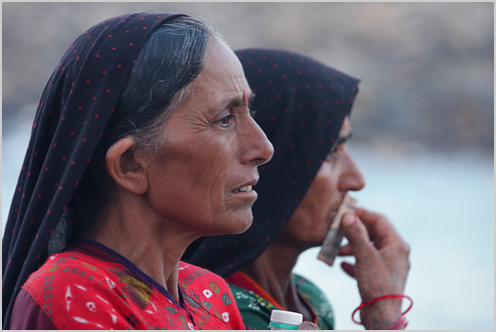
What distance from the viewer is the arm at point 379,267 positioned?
3238 mm

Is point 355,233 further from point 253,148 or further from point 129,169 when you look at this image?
point 129,169

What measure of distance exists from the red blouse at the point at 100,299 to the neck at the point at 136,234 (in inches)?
2.3

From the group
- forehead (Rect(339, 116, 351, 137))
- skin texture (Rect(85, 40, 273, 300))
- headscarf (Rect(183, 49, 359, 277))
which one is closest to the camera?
skin texture (Rect(85, 40, 273, 300))

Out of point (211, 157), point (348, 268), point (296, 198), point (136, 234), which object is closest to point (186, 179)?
point (211, 157)

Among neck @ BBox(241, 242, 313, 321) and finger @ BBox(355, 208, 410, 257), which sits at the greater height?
finger @ BBox(355, 208, 410, 257)

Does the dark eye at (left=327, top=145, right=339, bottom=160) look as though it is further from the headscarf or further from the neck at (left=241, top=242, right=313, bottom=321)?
the neck at (left=241, top=242, right=313, bottom=321)

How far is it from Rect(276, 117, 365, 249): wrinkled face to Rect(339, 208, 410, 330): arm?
18 centimetres

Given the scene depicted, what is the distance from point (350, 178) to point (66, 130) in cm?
174

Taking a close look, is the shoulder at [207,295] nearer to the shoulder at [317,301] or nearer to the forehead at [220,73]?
the forehead at [220,73]

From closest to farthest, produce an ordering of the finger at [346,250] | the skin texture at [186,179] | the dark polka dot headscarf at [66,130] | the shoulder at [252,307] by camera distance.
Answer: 1. the dark polka dot headscarf at [66,130]
2. the skin texture at [186,179]
3. the shoulder at [252,307]
4. the finger at [346,250]

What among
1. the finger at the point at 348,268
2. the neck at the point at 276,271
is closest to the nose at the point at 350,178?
the neck at the point at 276,271

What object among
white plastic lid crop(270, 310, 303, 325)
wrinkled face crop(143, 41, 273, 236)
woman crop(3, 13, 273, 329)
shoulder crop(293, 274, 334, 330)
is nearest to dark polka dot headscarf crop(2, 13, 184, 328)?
woman crop(3, 13, 273, 329)

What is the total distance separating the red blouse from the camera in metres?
1.60

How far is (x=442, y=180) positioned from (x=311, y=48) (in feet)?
19.3
